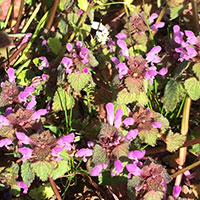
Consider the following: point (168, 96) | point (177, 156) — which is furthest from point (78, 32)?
point (177, 156)

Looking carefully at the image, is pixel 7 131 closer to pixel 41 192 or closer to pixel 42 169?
pixel 42 169

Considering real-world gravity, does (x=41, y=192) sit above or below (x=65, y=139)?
below

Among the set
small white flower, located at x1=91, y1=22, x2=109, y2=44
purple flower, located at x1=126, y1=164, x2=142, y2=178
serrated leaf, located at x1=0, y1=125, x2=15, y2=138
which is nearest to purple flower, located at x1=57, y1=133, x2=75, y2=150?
serrated leaf, located at x1=0, y1=125, x2=15, y2=138

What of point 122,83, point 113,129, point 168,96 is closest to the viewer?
point 113,129

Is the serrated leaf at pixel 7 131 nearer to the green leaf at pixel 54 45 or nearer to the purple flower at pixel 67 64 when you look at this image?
the purple flower at pixel 67 64

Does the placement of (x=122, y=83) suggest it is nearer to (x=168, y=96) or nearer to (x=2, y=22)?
(x=168, y=96)

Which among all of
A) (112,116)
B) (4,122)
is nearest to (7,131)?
(4,122)

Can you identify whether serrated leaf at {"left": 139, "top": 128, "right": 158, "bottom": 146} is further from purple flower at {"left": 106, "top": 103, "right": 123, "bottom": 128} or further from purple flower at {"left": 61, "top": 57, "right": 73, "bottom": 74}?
purple flower at {"left": 61, "top": 57, "right": 73, "bottom": 74}
